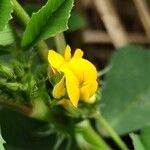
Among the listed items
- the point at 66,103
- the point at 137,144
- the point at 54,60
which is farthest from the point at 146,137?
the point at 54,60

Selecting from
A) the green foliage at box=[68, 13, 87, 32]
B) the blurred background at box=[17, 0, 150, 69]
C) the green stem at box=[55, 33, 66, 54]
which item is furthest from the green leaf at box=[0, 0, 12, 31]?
the blurred background at box=[17, 0, 150, 69]

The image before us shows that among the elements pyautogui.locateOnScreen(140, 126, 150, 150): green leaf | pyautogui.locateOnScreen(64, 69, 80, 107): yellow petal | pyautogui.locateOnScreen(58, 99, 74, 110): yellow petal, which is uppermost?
pyautogui.locateOnScreen(64, 69, 80, 107): yellow petal

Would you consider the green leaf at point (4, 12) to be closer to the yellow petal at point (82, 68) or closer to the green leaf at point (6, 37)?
the green leaf at point (6, 37)

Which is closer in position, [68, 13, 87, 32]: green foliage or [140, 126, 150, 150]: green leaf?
[140, 126, 150, 150]: green leaf

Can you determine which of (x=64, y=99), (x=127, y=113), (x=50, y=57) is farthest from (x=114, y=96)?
(x=50, y=57)

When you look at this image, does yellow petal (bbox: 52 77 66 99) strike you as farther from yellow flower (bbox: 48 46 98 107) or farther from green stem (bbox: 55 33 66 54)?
green stem (bbox: 55 33 66 54)

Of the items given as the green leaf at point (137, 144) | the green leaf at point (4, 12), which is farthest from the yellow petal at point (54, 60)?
the green leaf at point (137, 144)

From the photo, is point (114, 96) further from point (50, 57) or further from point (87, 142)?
point (50, 57)
